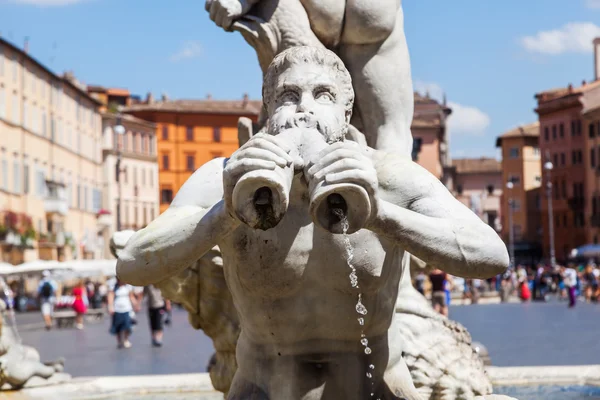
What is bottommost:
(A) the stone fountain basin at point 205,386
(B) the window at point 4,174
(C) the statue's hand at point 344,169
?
(A) the stone fountain basin at point 205,386

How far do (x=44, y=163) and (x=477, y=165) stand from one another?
85.8 meters

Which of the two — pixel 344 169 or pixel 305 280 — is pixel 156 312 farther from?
pixel 344 169

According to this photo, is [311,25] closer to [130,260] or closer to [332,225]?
[130,260]

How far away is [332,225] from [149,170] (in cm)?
10144

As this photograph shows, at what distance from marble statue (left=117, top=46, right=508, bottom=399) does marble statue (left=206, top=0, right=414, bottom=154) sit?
2.13 m

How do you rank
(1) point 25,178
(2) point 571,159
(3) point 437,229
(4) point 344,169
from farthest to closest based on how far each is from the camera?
1. (2) point 571,159
2. (1) point 25,178
3. (3) point 437,229
4. (4) point 344,169

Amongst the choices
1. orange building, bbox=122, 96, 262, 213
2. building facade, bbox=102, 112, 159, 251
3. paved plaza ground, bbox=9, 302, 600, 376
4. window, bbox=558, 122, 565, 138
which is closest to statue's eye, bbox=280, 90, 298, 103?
paved plaza ground, bbox=9, 302, 600, 376

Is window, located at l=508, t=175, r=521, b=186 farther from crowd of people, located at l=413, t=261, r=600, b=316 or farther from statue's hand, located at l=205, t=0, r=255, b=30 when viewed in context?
statue's hand, located at l=205, t=0, r=255, b=30

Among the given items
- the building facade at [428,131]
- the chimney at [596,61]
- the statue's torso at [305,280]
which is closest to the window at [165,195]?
the building facade at [428,131]

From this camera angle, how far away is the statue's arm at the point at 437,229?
347 cm

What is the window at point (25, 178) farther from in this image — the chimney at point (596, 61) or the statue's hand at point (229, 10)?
the statue's hand at point (229, 10)

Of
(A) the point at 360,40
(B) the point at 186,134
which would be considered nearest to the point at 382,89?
(A) the point at 360,40

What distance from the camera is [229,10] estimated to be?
620 centimetres

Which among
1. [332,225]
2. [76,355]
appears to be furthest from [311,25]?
[76,355]
